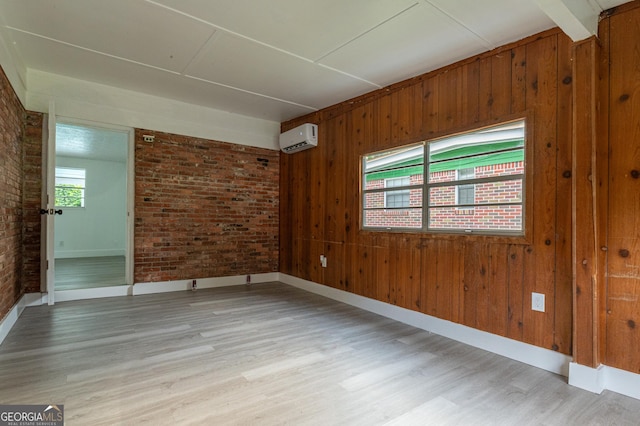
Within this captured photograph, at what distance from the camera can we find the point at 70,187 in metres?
8.29

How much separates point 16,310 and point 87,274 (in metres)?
2.48

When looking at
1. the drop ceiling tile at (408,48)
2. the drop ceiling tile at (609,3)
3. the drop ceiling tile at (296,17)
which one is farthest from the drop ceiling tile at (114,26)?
the drop ceiling tile at (609,3)

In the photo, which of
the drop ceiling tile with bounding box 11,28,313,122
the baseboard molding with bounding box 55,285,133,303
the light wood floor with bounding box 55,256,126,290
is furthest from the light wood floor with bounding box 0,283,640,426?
the drop ceiling tile with bounding box 11,28,313,122

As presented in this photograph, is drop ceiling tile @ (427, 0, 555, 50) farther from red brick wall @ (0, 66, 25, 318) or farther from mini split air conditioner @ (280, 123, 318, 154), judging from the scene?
red brick wall @ (0, 66, 25, 318)

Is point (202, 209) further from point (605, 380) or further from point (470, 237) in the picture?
point (605, 380)

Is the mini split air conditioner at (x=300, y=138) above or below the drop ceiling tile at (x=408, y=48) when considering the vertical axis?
below

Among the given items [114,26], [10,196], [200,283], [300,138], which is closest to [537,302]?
[300,138]

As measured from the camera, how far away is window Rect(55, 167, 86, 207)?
8.19 meters

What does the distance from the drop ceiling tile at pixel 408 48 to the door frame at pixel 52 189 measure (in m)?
3.03

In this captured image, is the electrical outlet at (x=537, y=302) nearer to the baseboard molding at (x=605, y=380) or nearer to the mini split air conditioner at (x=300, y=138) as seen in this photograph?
the baseboard molding at (x=605, y=380)

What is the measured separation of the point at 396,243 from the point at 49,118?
13.6ft

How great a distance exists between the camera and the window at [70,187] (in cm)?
819

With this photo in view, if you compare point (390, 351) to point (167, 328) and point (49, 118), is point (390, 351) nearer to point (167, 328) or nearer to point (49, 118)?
point (167, 328)

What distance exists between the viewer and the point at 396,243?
363cm
